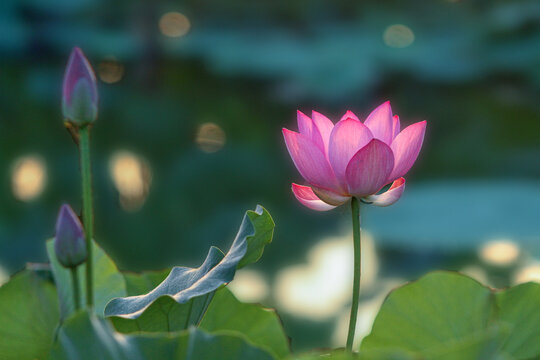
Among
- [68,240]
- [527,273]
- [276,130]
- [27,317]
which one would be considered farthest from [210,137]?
[68,240]

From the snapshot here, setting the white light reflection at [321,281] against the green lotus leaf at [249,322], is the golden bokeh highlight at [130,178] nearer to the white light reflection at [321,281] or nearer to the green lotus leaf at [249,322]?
the white light reflection at [321,281]

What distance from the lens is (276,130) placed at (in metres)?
4.62

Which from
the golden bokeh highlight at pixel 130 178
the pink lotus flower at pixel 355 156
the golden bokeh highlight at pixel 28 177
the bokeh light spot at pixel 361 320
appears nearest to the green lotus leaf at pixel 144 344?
the pink lotus flower at pixel 355 156

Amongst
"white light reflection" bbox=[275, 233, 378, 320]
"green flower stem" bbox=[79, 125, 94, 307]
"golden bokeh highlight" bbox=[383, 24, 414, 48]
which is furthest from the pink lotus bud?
"golden bokeh highlight" bbox=[383, 24, 414, 48]

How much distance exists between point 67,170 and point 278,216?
1.23 metres

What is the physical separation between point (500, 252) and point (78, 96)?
2.91 metres

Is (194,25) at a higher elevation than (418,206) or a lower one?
higher

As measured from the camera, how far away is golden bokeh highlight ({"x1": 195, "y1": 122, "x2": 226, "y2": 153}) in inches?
164

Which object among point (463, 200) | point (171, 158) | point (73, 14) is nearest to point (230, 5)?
point (73, 14)

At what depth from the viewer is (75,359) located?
307 millimetres

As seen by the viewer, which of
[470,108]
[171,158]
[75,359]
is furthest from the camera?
[470,108]

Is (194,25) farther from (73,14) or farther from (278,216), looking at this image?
(278,216)

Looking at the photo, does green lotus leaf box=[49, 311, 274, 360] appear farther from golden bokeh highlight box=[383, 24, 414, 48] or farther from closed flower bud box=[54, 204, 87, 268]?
golden bokeh highlight box=[383, 24, 414, 48]

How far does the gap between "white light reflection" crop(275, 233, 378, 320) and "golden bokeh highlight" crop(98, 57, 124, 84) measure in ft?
10.4
